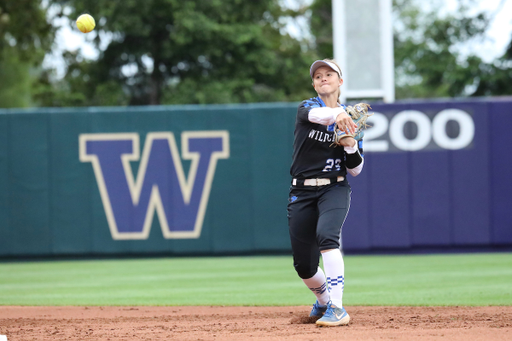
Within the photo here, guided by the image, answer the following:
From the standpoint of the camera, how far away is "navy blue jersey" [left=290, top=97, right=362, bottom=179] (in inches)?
190

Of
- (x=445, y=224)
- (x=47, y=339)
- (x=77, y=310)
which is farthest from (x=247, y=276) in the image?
(x=47, y=339)

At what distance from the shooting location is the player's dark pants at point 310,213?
4801 mm

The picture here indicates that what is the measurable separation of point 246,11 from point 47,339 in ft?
64.7

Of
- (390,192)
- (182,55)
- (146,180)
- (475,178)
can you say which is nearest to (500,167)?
(475,178)

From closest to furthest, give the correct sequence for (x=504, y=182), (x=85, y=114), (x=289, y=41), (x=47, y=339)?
1. (x=47, y=339)
2. (x=504, y=182)
3. (x=85, y=114)
4. (x=289, y=41)

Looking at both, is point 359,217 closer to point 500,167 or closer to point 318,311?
point 500,167

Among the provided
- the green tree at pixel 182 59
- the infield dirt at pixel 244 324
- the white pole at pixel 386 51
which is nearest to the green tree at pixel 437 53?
the green tree at pixel 182 59

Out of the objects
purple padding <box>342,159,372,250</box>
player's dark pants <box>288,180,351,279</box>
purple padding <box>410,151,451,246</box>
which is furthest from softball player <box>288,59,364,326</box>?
purple padding <box>410,151,451,246</box>

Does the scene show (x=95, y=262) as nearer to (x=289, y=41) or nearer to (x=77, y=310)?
(x=77, y=310)

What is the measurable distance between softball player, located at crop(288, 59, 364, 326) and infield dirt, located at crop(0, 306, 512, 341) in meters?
0.35

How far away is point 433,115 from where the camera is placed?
10648mm

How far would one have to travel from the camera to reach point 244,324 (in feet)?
16.2

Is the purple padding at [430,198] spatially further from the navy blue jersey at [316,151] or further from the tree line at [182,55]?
the tree line at [182,55]

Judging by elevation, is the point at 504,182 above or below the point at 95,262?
above
